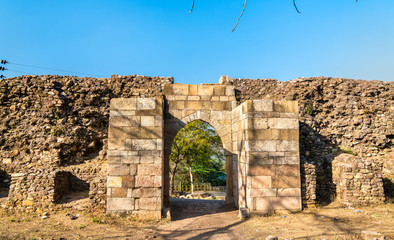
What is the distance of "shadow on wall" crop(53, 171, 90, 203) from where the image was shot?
25.2 feet

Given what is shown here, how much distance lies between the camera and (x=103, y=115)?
33.2ft

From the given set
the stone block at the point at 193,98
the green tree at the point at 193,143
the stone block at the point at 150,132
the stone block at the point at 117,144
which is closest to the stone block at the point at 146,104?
the stone block at the point at 150,132

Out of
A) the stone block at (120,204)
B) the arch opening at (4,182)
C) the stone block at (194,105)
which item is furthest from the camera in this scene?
the arch opening at (4,182)

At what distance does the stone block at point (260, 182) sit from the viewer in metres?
6.84

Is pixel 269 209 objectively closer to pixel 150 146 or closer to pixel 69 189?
pixel 150 146

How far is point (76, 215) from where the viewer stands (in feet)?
22.5

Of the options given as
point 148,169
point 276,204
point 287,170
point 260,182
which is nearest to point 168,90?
point 148,169

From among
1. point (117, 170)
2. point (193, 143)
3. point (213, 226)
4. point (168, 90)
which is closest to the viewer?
point (213, 226)

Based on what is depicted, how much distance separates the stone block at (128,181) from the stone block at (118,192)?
0.14 metres

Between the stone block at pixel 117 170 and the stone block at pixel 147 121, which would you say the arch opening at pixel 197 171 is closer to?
the stone block at pixel 147 121

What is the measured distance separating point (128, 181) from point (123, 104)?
2350mm

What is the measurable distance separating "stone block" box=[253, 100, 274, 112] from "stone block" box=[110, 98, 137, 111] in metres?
3.77

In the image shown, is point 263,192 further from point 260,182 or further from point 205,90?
point 205,90

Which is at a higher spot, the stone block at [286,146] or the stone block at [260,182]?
the stone block at [286,146]
